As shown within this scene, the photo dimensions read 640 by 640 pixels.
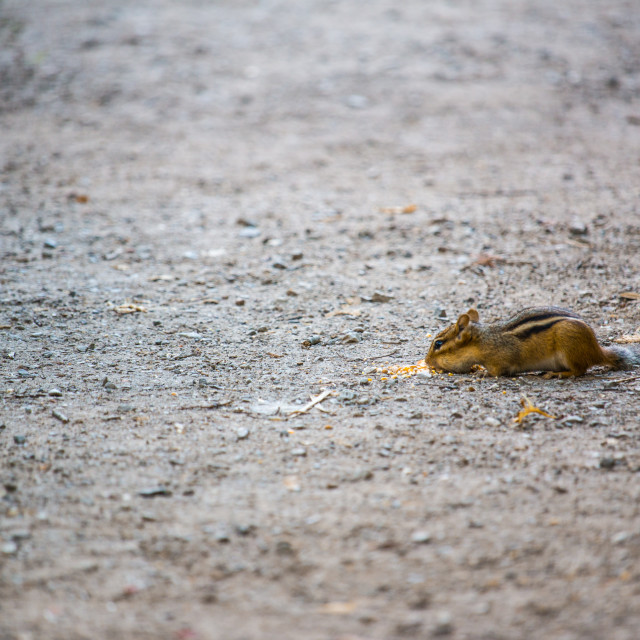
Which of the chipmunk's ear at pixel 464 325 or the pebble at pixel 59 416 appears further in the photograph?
the chipmunk's ear at pixel 464 325

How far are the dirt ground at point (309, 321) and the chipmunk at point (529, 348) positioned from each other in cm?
11

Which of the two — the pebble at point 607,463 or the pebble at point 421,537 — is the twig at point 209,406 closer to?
the pebble at point 421,537

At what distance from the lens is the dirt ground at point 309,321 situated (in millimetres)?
2623

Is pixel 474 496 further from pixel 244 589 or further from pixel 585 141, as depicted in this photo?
pixel 585 141

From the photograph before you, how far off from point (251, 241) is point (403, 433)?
12.5 ft

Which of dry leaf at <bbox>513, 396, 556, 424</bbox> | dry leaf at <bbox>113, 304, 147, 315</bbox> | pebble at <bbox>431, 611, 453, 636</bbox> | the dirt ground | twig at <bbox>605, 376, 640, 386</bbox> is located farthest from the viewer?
dry leaf at <bbox>113, 304, 147, 315</bbox>

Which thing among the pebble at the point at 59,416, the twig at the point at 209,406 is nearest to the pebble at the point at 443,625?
the twig at the point at 209,406

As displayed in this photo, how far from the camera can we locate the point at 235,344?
195 inches

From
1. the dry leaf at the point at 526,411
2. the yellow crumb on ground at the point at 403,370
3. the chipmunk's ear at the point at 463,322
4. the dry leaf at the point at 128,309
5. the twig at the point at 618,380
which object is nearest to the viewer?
the dry leaf at the point at 526,411

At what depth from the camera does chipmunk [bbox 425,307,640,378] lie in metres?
4.23

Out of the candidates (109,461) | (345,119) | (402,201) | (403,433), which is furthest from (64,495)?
(345,119)

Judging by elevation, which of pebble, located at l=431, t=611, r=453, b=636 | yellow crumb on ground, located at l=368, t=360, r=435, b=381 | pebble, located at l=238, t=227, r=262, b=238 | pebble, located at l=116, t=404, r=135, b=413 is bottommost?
pebble, located at l=238, t=227, r=262, b=238

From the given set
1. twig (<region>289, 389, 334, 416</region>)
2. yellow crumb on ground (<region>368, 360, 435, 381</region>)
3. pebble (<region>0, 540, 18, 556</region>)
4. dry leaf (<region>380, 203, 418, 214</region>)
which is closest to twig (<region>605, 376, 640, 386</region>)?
yellow crumb on ground (<region>368, 360, 435, 381</region>)

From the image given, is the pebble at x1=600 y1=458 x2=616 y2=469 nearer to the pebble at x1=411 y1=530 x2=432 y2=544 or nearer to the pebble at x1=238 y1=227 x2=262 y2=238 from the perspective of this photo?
the pebble at x1=411 y1=530 x2=432 y2=544
